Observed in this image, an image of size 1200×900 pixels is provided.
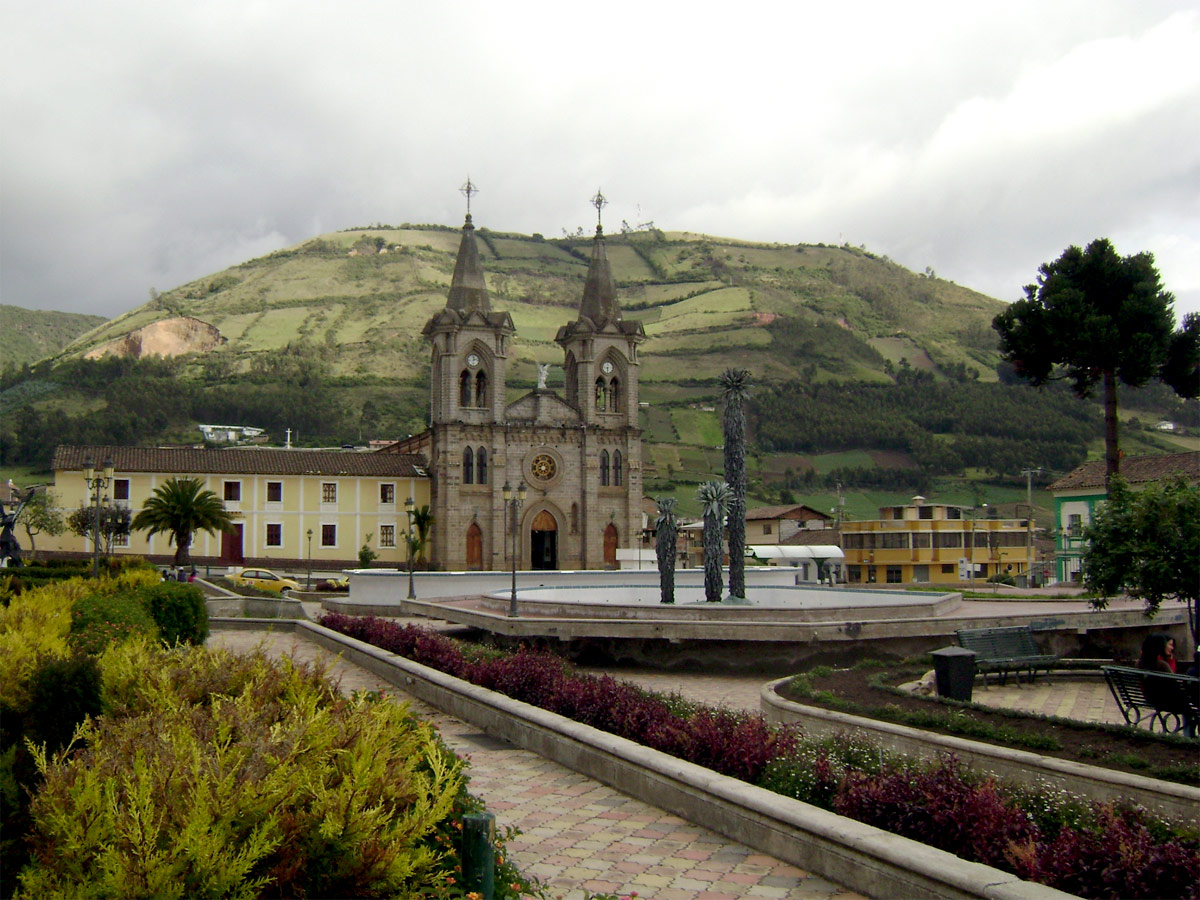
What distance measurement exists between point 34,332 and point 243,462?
132952 mm

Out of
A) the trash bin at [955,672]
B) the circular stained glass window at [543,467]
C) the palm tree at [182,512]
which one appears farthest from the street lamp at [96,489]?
the circular stained glass window at [543,467]

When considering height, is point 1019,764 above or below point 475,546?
below

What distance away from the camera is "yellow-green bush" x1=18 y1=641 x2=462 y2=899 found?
4016mm

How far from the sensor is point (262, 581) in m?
38.7

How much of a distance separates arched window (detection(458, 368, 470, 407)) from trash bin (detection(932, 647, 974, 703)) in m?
40.2

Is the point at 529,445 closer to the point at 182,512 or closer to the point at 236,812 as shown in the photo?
the point at 182,512

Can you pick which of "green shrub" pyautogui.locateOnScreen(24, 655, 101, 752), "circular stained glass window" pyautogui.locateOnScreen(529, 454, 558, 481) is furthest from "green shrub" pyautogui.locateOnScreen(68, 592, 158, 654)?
"circular stained glass window" pyautogui.locateOnScreen(529, 454, 558, 481)

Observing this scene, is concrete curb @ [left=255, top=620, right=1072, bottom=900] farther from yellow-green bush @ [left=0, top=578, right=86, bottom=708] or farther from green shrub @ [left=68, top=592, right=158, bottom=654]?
yellow-green bush @ [left=0, top=578, right=86, bottom=708]

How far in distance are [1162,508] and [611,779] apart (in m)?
9.98

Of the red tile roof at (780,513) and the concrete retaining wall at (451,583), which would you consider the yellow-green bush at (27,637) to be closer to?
the concrete retaining wall at (451,583)

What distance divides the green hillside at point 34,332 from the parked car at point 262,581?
115180mm

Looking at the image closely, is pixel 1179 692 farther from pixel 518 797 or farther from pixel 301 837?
pixel 301 837

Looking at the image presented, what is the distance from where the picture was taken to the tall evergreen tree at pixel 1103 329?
3241 cm

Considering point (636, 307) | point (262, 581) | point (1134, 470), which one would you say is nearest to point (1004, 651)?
point (262, 581)
